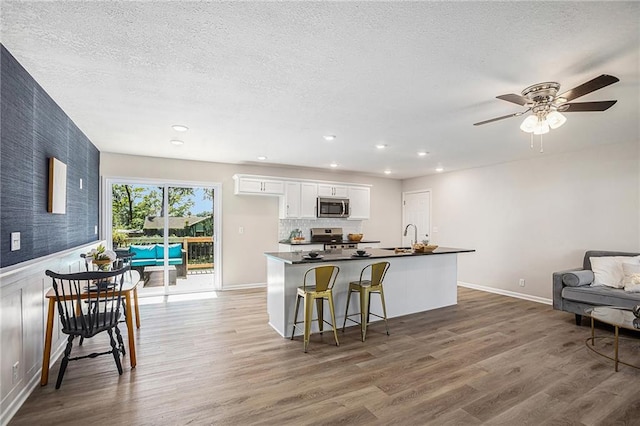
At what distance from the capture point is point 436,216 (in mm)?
7293

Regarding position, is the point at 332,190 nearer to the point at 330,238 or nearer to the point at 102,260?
the point at 330,238

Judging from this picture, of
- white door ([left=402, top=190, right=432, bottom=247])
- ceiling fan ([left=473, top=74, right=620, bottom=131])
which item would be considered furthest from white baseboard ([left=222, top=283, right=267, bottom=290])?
ceiling fan ([left=473, top=74, right=620, bottom=131])

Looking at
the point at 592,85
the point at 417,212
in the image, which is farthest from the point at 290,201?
the point at 592,85

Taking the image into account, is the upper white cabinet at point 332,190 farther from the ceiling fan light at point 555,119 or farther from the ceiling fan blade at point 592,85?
the ceiling fan blade at point 592,85

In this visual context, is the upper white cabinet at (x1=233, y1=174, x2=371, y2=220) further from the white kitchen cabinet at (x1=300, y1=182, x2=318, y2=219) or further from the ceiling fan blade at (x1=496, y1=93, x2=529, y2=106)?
the ceiling fan blade at (x1=496, y1=93, x2=529, y2=106)

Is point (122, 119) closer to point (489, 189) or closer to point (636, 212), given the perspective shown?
point (489, 189)

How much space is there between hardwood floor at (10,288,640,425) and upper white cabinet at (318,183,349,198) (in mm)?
3293

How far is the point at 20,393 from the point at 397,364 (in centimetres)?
303

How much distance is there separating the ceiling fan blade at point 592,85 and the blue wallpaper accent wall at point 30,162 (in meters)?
3.89

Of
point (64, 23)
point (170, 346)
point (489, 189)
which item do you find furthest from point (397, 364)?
point (489, 189)

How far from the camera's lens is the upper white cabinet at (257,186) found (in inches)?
235

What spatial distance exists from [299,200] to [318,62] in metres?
4.30

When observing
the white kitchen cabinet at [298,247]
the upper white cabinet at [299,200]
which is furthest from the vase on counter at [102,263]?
the upper white cabinet at [299,200]

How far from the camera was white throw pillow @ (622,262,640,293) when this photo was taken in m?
3.82
